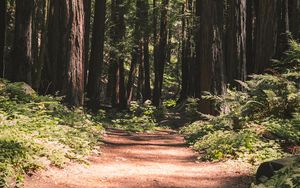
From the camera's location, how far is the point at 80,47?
40.1 ft

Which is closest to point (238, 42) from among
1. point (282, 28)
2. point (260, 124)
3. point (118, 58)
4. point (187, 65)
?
point (282, 28)

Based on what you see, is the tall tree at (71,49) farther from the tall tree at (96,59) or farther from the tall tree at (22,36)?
the tall tree at (96,59)

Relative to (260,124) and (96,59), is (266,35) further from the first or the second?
(96,59)

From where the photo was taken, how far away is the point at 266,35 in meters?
12.1

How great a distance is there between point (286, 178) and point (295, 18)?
8046 mm

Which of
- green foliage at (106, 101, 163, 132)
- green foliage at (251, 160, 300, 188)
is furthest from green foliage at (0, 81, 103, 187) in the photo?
green foliage at (106, 101, 163, 132)

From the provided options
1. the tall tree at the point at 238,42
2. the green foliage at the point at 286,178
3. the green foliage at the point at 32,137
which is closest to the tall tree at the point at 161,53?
the tall tree at the point at 238,42

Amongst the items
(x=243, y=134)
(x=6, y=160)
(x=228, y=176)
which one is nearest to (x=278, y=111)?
(x=243, y=134)

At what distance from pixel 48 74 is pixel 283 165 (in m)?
13.0

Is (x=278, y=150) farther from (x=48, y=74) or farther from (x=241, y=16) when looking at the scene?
(x=48, y=74)

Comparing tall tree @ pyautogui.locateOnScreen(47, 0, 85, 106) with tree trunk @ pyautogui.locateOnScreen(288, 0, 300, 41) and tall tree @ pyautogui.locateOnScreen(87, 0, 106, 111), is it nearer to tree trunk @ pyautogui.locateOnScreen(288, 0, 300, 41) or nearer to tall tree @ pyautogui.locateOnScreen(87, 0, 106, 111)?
tree trunk @ pyautogui.locateOnScreen(288, 0, 300, 41)

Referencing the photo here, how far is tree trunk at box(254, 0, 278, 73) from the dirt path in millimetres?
4201

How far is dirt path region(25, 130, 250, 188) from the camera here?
20.6ft

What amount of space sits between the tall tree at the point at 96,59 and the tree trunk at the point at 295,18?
9855 mm
